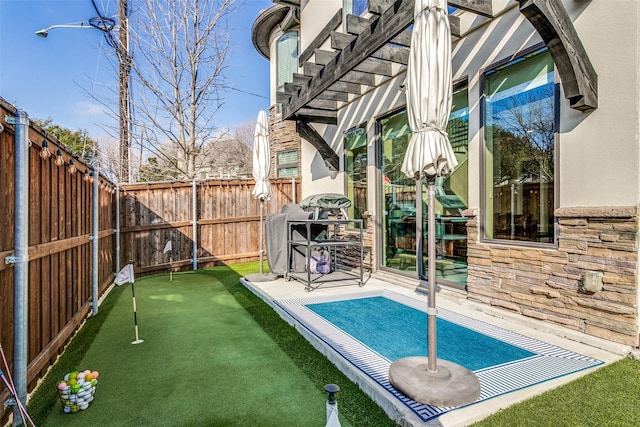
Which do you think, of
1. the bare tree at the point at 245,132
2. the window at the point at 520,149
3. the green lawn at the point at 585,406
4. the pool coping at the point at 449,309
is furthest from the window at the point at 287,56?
the bare tree at the point at 245,132

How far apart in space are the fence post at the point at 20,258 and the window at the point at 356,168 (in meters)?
5.34

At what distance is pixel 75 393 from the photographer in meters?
2.47

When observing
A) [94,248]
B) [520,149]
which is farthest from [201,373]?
[520,149]

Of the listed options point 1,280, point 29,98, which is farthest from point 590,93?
point 29,98

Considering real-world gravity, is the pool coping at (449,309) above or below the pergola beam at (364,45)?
below

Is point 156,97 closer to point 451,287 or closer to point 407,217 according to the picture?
point 407,217

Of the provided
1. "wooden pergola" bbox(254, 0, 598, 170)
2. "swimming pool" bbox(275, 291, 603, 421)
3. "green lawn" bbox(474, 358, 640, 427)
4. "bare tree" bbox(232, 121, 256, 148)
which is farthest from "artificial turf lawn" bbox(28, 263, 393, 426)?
"bare tree" bbox(232, 121, 256, 148)

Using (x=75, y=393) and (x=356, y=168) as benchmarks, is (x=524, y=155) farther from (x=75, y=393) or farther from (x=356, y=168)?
(x=75, y=393)

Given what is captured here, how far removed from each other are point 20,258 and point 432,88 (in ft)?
10.2

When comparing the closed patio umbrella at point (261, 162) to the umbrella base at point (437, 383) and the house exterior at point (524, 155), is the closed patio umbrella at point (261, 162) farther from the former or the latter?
the umbrella base at point (437, 383)

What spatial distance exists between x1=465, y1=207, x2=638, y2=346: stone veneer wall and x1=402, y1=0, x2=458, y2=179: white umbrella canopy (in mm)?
1734

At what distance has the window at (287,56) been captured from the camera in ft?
34.5

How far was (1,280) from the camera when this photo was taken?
233 cm

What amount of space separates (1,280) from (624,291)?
4.69 metres
